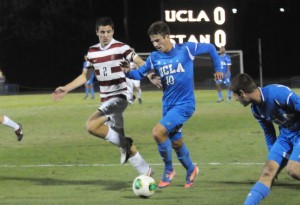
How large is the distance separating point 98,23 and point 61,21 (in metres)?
45.2

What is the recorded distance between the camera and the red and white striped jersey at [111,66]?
11039 millimetres

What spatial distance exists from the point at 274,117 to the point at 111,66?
3583mm

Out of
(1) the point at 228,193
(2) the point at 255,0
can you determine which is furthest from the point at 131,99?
(2) the point at 255,0

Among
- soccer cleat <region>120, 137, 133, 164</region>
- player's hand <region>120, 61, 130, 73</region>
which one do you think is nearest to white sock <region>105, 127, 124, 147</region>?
soccer cleat <region>120, 137, 133, 164</region>

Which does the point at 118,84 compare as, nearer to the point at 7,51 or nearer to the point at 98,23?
the point at 98,23

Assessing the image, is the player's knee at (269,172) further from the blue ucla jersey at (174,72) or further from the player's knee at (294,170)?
the blue ucla jersey at (174,72)

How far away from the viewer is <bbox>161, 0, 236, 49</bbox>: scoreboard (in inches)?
1353

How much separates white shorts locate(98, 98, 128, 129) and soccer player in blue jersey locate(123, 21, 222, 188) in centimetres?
78

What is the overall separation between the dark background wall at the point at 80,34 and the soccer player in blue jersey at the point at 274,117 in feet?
137

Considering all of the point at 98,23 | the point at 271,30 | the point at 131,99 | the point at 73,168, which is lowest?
the point at 271,30

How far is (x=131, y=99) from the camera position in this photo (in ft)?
38.2

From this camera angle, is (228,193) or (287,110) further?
(228,193)

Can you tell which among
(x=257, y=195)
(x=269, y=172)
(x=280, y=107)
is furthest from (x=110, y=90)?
(x=257, y=195)

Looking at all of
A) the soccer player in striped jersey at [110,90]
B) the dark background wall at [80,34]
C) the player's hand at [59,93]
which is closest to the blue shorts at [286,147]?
the soccer player in striped jersey at [110,90]
